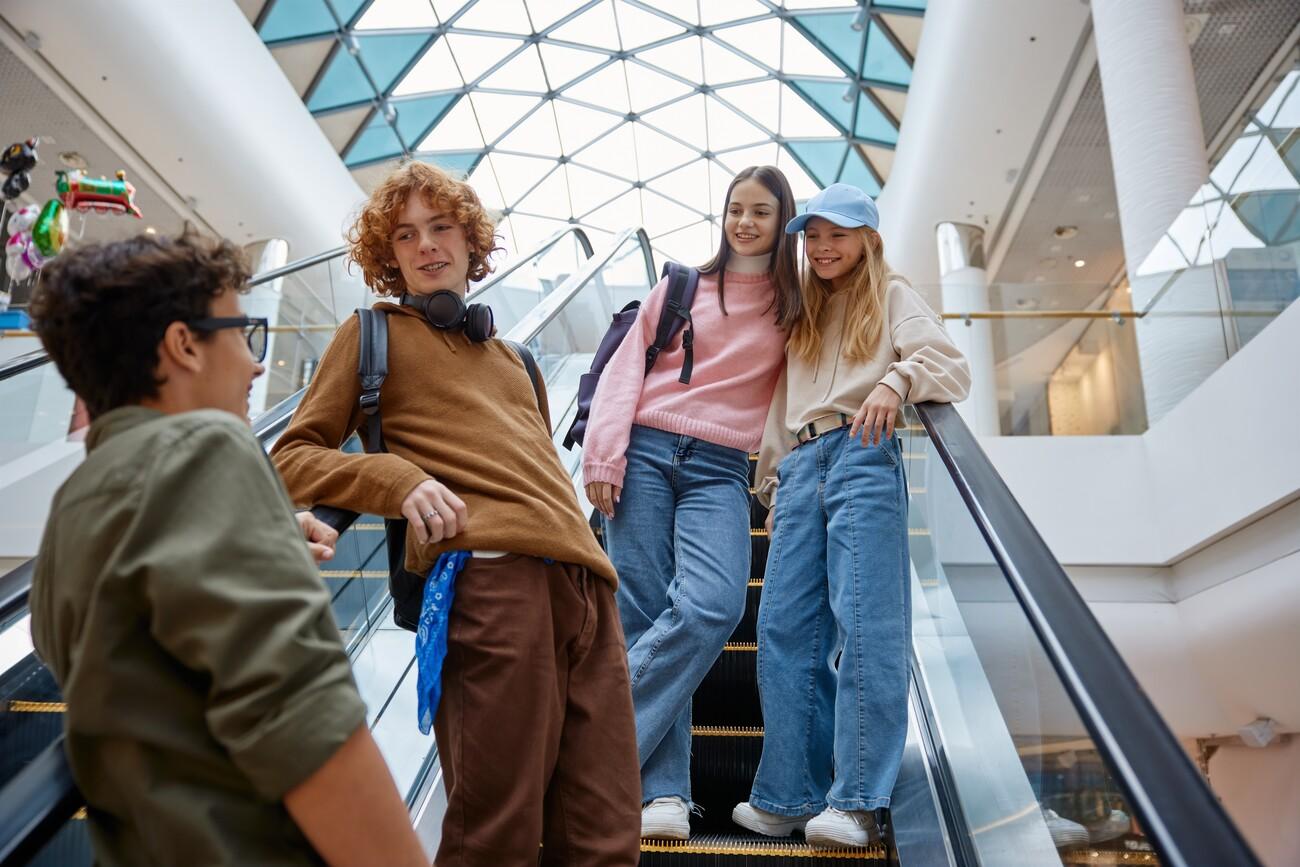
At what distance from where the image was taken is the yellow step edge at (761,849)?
8.82ft

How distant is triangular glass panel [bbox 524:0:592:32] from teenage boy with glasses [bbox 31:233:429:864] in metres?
16.9

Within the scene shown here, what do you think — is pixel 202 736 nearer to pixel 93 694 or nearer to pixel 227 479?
pixel 93 694

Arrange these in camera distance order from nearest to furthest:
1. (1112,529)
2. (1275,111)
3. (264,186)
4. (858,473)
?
(858,473) → (1275,111) → (1112,529) → (264,186)

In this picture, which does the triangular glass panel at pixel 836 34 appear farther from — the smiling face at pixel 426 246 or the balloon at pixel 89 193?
the smiling face at pixel 426 246

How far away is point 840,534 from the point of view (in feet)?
9.80

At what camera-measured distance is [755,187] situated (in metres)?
3.51

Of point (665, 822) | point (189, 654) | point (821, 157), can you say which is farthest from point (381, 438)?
point (821, 157)

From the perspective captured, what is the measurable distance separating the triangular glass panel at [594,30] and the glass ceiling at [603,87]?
0.03 meters

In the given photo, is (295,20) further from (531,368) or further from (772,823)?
(772,823)

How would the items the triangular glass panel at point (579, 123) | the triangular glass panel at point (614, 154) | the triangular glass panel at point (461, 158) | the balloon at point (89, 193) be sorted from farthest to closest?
the triangular glass panel at point (614, 154)
the triangular glass panel at point (461, 158)
the triangular glass panel at point (579, 123)
the balloon at point (89, 193)

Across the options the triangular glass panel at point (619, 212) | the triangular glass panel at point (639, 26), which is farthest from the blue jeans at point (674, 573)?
the triangular glass panel at point (619, 212)

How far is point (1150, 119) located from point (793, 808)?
754 centimetres

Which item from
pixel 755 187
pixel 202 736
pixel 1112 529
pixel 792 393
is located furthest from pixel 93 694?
pixel 1112 529

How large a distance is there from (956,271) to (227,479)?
15484 millimetres
